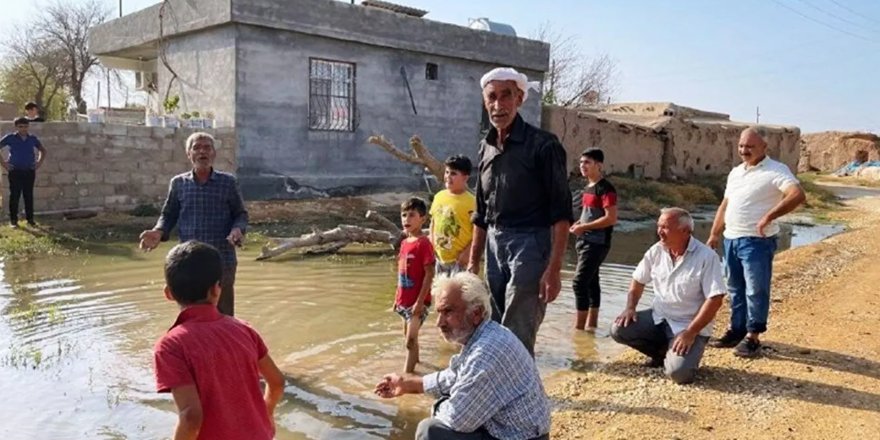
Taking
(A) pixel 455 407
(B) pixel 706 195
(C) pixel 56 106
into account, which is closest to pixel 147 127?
(A) pixel 455 407

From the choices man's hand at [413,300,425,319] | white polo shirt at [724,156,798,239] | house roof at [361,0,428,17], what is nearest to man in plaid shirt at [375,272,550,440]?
man's hand at [413,300,425,319]

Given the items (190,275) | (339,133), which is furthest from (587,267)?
(339,133)

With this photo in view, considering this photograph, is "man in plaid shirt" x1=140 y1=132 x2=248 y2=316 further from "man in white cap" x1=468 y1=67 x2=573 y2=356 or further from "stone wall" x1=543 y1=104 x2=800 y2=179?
"stone wall" x1=543 y1=104 x2=800 y2=179

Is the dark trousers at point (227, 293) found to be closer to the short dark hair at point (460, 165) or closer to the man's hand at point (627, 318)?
the short dark hair at point (460, 165)

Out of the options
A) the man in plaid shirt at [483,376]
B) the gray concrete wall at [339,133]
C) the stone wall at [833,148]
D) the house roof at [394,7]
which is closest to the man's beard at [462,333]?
the man in plaid shirt at [483,376]

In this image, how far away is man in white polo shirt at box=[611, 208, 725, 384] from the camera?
510cm

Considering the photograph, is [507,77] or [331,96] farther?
[331,96]

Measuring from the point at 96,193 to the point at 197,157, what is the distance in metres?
9.66

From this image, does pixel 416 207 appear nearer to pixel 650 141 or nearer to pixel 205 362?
pixel 205 362

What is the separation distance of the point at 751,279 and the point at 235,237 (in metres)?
3.95

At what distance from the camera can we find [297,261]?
35.6ft

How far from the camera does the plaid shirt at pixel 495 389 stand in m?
2.97

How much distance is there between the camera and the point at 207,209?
5195mm

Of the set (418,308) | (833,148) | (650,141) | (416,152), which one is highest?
(833,148)
